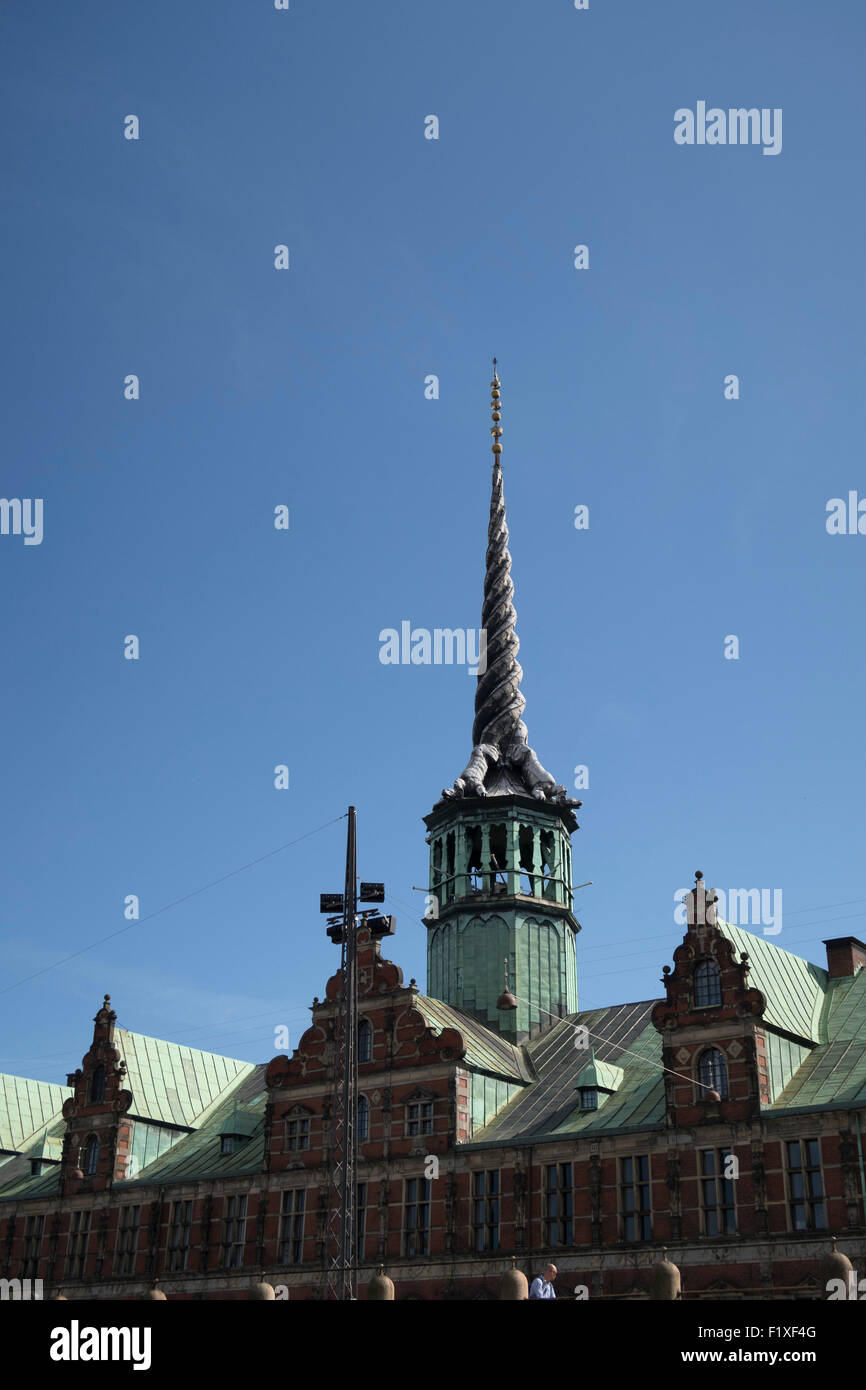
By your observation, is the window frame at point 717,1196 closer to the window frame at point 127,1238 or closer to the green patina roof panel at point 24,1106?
the window frame at point 127,1238

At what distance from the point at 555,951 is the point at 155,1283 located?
24.8 metres

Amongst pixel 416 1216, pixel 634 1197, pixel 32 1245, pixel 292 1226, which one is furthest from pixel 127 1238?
pixel 634 1197

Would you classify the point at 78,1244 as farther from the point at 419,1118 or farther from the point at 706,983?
the point at 706,983

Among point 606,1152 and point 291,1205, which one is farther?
point 291,1205

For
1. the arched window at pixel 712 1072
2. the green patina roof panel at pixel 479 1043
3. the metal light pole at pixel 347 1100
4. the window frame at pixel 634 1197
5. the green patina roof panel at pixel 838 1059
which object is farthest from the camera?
the green patina roof panel at pixel 479 1043

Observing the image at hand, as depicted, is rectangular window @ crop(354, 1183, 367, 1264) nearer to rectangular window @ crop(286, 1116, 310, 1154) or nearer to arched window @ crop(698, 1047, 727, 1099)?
rectangular window @ crop(286, 1116, 310, 1154)

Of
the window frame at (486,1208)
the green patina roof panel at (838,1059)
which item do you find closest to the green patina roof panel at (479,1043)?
the window frame at (486,1208)

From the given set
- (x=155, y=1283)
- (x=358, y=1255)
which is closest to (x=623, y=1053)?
(x=358, y=1255)

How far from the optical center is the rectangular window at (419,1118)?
58.3m

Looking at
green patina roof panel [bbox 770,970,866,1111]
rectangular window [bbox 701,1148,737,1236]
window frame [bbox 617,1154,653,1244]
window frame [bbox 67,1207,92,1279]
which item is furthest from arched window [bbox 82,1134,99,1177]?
green patina roof panel [bbox 770,970,866,1111]

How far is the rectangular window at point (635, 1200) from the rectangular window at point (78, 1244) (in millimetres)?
31467

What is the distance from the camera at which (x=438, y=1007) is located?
6506 centimetres

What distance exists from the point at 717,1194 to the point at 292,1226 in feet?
68.8
